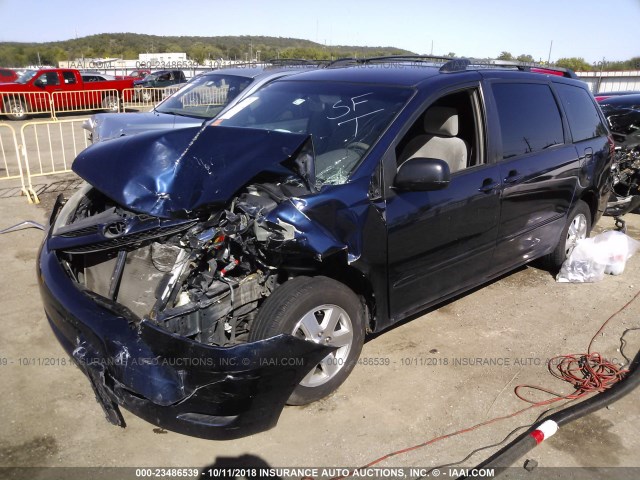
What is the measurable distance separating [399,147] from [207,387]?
2.03 m

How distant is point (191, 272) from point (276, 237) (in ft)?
1.66

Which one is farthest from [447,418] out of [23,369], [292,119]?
[23,369]

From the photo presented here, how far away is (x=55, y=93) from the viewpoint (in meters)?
18.9

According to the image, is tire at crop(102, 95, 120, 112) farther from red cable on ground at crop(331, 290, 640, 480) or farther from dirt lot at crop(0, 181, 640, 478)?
red cable on ground at crop(331, 290, 640, 480)

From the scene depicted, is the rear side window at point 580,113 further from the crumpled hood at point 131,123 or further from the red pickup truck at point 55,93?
the red pickup truck at point 55,93

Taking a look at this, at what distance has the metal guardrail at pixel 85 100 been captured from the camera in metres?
19.1

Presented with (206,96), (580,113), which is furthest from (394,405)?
(206,96)

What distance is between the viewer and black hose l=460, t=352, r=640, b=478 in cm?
283

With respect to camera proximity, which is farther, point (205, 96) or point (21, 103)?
point (21, 103)

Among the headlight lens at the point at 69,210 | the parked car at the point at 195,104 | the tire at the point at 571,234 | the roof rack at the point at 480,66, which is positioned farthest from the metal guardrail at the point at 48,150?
the tire at the point at 571,234

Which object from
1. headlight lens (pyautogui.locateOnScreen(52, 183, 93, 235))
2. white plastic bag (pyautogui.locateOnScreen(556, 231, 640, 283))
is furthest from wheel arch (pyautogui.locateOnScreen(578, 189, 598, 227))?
headlight lens (pyautogui.locateOnScreen(52, 183, 93, 235))

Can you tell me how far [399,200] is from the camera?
11.1 ft

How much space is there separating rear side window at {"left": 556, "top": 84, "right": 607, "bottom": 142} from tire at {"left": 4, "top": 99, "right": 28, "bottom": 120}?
1811 centimetres

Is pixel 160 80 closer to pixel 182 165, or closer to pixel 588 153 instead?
pixel 588 153
